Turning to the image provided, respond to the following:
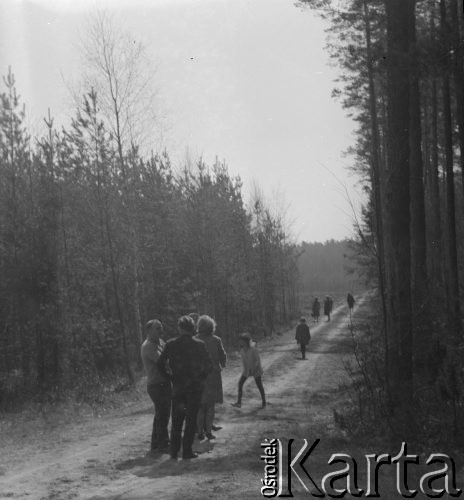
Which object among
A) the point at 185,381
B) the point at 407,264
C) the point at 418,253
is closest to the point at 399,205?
the point at 407,264

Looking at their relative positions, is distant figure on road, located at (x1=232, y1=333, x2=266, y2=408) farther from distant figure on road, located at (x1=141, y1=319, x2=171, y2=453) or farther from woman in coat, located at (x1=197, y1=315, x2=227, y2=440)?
distant figure on road, located at (x1=141, y1=319, x2=171, y2=453)

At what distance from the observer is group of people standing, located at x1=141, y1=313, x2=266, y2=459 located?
10344 millimetres

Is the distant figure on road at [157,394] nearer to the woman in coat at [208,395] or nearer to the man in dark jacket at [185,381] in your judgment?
the man in dark jacket at [185,381]

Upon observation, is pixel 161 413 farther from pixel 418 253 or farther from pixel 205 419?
pixel 418 253

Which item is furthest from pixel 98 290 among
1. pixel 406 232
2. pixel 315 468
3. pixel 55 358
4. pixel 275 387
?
pixel 315 468

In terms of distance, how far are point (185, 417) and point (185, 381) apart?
0.51 metres

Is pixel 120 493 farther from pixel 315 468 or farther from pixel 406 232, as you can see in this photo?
pixel 406 232

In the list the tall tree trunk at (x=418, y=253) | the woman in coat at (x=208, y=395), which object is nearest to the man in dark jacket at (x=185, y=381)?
the woman in coat at (x=208, y=395)

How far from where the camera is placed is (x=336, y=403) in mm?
17500

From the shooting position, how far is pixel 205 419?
476 inches

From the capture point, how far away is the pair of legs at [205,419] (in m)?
12.0

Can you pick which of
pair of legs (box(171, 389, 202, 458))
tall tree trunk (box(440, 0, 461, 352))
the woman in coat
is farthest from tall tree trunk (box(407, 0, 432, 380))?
pair of legs (box(171, 389, 202, 458))

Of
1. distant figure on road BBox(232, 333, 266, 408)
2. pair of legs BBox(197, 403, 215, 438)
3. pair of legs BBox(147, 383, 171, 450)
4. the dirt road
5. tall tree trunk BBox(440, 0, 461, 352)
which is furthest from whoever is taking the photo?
tall tree trunk BBox(440, 0, 461, 352)

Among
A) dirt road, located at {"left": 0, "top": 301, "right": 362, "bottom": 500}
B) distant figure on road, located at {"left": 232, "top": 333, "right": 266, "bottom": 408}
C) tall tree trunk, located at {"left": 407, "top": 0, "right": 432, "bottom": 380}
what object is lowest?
dirt road, located at {"left": 0, "top": 301, "right": 362, "bottom": 500}
